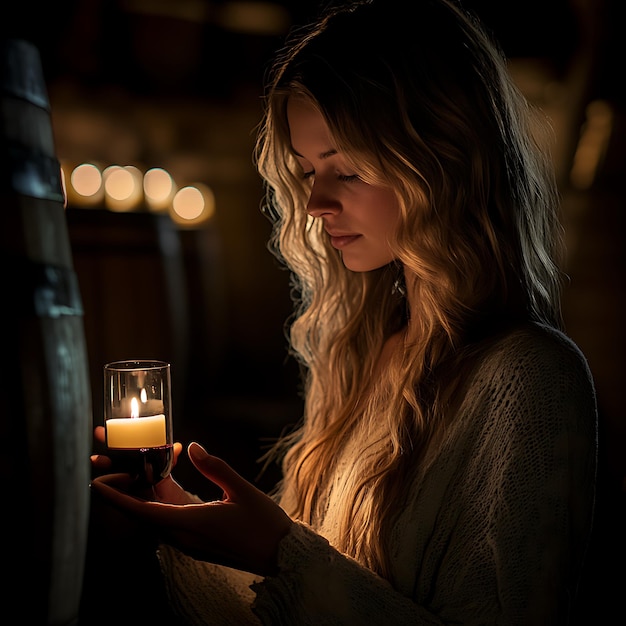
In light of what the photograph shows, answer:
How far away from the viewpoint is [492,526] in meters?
1.07

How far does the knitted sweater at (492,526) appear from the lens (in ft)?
3.47

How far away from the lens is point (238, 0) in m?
2.97

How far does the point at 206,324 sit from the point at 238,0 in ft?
4.32

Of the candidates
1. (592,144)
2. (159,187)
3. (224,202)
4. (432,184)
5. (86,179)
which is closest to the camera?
(432,184)

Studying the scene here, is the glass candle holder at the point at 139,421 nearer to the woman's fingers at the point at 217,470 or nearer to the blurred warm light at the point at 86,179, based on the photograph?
the woman's fingers at the point at 217,470

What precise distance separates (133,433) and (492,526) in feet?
1.57

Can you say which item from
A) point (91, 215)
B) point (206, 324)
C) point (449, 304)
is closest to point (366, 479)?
point (449, 304)

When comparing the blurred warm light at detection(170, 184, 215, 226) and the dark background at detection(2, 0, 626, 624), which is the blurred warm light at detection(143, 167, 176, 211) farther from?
the dark background at detection(2, 0, 626, 624)

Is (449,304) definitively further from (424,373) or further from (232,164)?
(232,164)

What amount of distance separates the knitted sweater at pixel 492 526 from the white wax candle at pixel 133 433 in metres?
0.22

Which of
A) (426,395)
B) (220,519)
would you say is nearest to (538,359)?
(426,395)

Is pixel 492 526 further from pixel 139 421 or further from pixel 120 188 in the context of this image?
pixel 120 188

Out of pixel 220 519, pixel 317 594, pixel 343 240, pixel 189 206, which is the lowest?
pixel 317 594

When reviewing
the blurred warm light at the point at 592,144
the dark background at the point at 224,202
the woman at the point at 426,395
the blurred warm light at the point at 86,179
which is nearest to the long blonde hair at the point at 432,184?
the woman at the point at 426,395
